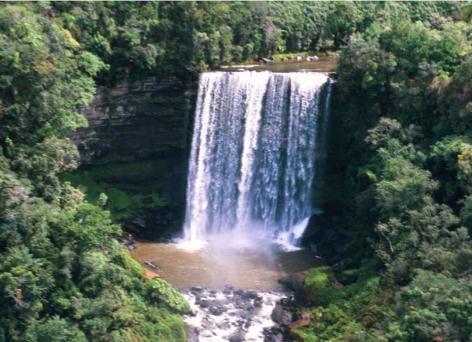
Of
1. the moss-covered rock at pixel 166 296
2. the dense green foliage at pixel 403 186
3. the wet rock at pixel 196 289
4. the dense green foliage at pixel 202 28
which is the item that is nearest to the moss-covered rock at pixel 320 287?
A: the dense green foliage at pixel 403 186

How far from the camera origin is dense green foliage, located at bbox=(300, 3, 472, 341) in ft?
67.1

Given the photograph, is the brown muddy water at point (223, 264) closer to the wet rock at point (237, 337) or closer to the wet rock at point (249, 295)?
the wet rock at point (249, 295)

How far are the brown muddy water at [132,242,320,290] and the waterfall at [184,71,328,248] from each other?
53.3 inches

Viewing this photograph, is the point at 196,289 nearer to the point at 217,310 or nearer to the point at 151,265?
the point at 217,310

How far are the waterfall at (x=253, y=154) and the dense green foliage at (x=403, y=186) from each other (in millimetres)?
1182

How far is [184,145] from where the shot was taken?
32.6 m

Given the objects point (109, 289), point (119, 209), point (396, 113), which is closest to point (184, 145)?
point (119, 209)

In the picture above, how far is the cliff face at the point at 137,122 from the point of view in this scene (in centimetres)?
3103

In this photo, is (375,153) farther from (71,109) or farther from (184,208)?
(71,109)

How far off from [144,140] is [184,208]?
3015 millimetres

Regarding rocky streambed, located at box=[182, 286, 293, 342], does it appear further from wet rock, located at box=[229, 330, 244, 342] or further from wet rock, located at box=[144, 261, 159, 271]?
wet rock, located at box=[144, 261, 159, 271]

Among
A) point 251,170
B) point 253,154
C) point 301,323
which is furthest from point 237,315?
point 253,154

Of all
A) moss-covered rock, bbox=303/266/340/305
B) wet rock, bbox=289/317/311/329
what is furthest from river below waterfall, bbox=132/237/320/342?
moss-covered rock, bbox=303/266/340/305

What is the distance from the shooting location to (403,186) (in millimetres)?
24344
